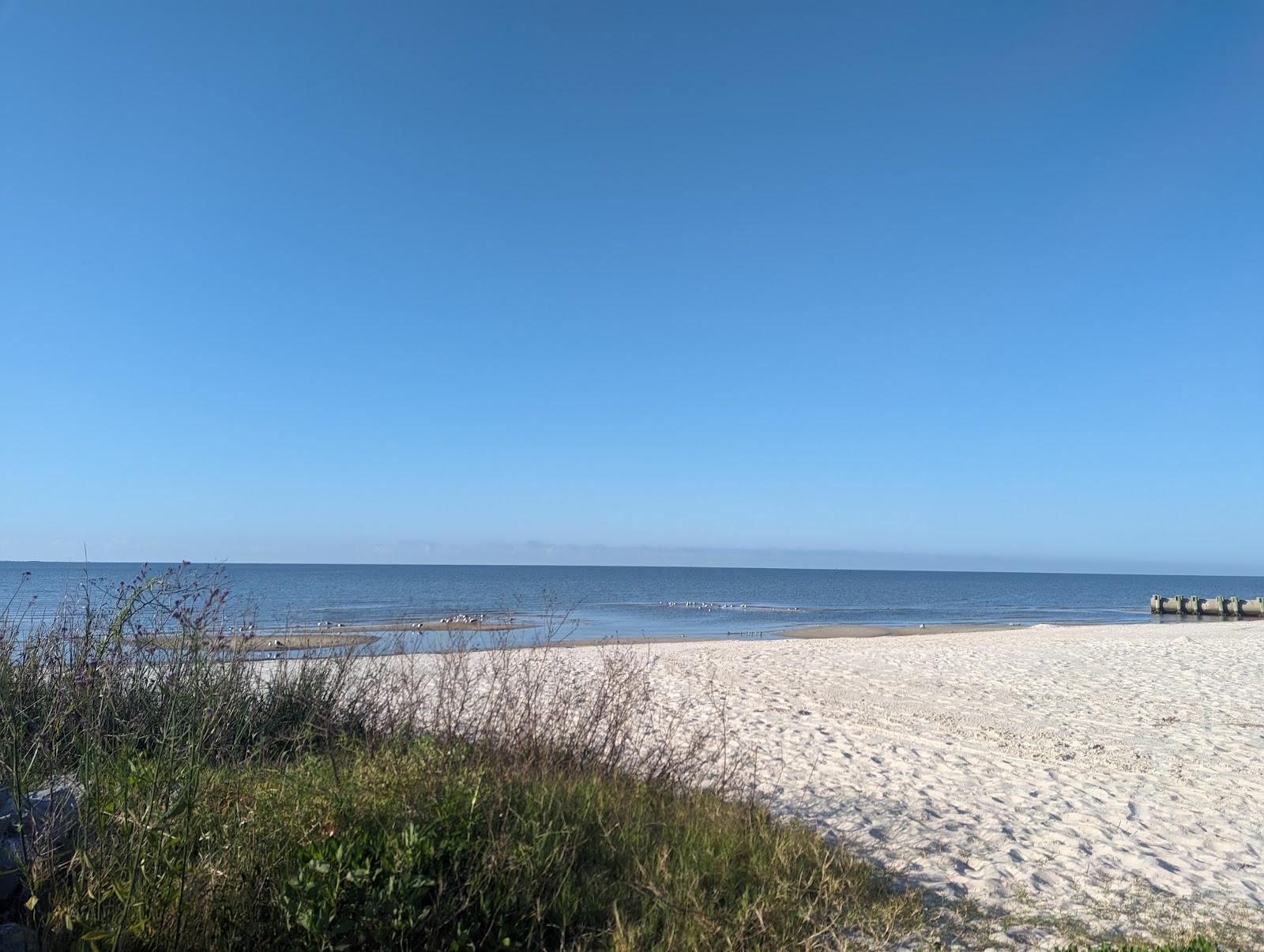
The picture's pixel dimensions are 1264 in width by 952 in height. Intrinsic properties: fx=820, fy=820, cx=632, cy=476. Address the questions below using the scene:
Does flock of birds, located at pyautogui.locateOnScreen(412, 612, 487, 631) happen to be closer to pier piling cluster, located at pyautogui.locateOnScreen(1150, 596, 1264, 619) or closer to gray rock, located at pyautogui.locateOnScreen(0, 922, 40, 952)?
gray rock, located at pyautogui.locateOnScreen(0, 922, 40, 952)

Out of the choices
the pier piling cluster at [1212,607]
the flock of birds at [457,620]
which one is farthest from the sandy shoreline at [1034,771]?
the pier piling cluster at [1212,607]

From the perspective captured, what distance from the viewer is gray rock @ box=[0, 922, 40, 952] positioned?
314 cm

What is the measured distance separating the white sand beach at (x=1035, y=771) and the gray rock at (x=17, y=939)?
4620mm

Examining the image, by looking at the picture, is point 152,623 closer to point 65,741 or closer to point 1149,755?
point 65,741

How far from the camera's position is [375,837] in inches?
147

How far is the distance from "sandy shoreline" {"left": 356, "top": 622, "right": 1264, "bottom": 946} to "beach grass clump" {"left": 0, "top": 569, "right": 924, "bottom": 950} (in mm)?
1197

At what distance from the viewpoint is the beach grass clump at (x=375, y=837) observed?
335 cm

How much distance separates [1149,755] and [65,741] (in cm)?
1034

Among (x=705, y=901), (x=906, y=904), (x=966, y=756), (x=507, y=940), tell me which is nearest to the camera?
(x=507, y=940)

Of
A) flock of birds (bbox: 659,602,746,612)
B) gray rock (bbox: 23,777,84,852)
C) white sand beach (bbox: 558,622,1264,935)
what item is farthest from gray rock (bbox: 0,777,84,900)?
flock of birds (bbox: 659,602,746,612)

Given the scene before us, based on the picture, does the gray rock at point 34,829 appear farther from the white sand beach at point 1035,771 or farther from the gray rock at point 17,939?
the white sand beach at point 1035,771

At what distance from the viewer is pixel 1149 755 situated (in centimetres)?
924

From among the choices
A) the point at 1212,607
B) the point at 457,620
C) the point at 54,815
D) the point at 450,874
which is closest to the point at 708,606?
the point at 1212,607

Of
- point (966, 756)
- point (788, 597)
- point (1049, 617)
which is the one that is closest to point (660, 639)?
point (966, 756)
